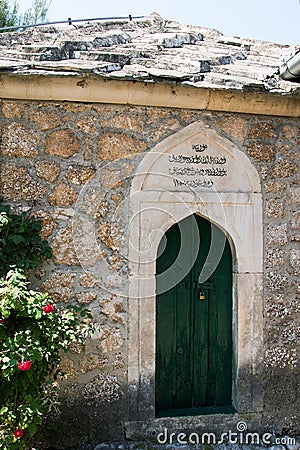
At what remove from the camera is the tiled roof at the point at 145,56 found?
3760 mm

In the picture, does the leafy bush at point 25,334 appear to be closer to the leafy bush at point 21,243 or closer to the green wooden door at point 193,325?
the leafy bush at point 21,243

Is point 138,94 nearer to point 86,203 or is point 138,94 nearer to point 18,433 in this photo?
point 86,203

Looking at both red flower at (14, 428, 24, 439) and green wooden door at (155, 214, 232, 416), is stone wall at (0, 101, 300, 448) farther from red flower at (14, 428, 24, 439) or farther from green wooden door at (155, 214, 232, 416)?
red flower at (14, 428, 24, 439)

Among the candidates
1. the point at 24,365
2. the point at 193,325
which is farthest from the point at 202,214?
the point at 24,365

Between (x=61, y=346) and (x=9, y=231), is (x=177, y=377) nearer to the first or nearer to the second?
(x=61, y=346)

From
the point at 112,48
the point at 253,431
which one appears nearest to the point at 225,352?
the point at 253,431

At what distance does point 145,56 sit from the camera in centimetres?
424

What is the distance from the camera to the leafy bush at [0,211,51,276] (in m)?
3.69

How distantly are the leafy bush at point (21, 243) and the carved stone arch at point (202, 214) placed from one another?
0.67 m

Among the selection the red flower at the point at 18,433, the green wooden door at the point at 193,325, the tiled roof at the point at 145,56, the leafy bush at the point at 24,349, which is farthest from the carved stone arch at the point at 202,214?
the red flower at the point at 18,433

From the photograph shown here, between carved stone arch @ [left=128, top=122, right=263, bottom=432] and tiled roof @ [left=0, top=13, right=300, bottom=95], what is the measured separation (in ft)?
1.52

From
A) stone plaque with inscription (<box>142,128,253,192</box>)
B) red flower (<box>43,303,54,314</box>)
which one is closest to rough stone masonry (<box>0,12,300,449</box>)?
stone plaque with inscription (<box>142,128,253,192</box>)

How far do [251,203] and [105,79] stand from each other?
1.45 metres

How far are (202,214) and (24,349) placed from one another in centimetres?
168
